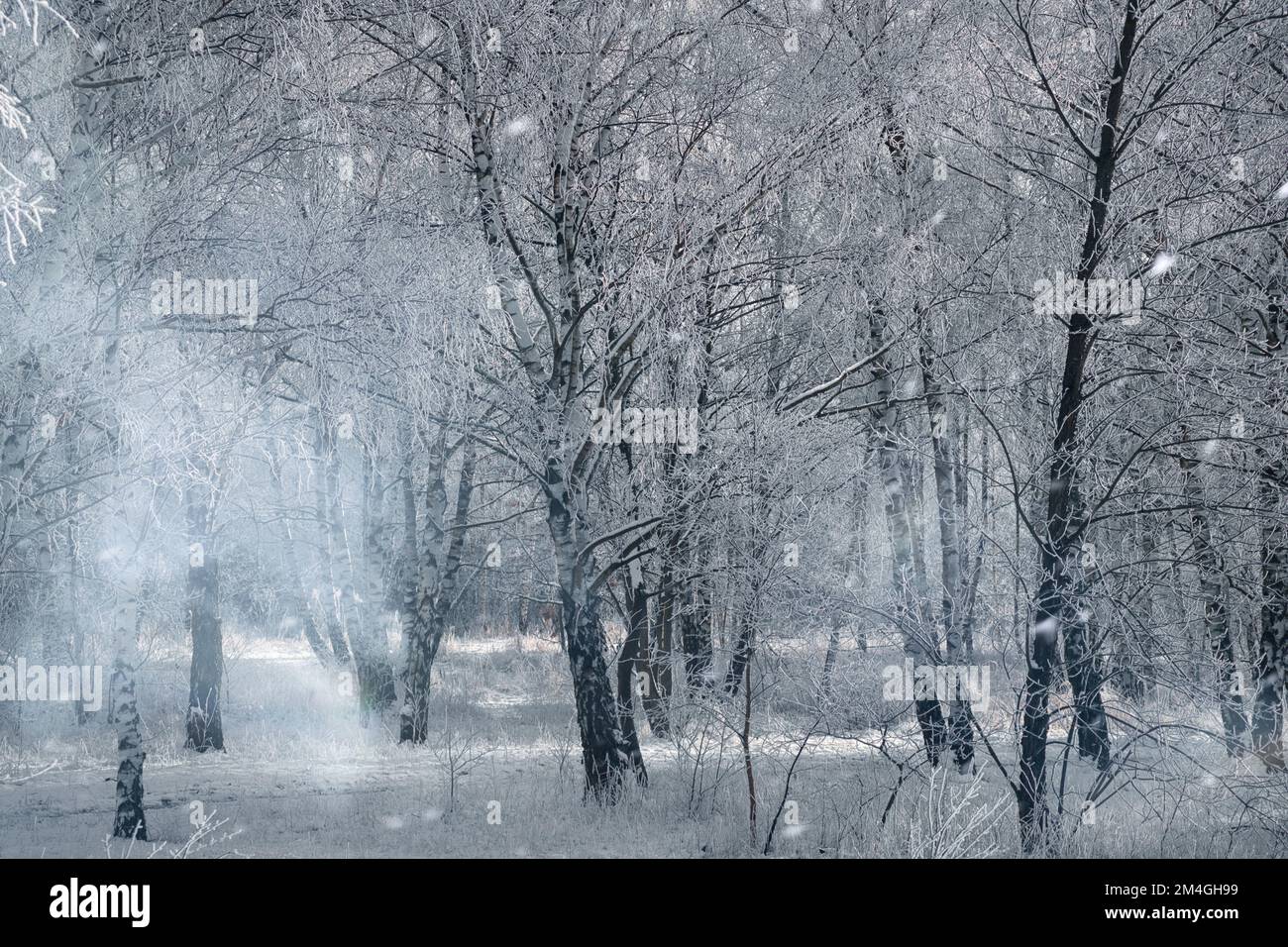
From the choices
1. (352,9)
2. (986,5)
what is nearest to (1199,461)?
(986,5)

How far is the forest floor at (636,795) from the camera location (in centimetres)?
850

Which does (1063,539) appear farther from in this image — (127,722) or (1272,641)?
(127,722)

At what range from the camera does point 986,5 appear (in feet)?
30.2

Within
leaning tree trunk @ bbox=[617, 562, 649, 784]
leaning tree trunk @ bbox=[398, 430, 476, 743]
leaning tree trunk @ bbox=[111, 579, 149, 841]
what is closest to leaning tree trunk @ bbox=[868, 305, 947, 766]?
leaning tree trunk @ bbox=[617, 562, 649, 784]

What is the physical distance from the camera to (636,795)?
1059 centimetres

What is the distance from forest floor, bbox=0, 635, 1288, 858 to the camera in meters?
8.50

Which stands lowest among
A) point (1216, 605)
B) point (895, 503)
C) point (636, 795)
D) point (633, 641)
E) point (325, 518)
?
point (636, 795)

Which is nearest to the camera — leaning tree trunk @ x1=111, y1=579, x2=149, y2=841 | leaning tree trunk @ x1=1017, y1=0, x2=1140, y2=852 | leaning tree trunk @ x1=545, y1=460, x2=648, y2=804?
leaning tree trunk @ x1=1017, y1=0, x2=1140, y2=852

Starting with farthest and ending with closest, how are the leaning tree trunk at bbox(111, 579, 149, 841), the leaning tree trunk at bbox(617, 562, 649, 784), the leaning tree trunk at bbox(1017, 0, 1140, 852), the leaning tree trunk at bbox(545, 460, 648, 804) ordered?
1. the leaning tree trunk at bbox(617, 562, 649, 784)
2. the leaning tree trunk at bbox(545, 460, 648, 804)
3. the leaning tree trunk at bbox(111, 579, 149, 841)
4. the leaning tree trunk at bbox(1017, 0, 1140, 852)

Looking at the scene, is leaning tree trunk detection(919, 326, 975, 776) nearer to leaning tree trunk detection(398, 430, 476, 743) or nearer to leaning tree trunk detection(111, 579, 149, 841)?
leaning tree trunk detection(398, 430, 476, 743)

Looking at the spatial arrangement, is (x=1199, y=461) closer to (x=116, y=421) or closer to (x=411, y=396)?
(x=411, y=396)

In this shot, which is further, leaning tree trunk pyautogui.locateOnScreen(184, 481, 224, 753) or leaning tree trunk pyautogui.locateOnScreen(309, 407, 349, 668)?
leaning tree trunk pyautogui.locateOnScreen(309, 407, 349, 668)

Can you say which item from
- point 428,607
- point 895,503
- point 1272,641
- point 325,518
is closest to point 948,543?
point 895,503

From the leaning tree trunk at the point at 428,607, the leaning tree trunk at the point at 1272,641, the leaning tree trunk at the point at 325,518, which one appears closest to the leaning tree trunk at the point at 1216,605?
the leaning tree trunk at the point at 1272,641
